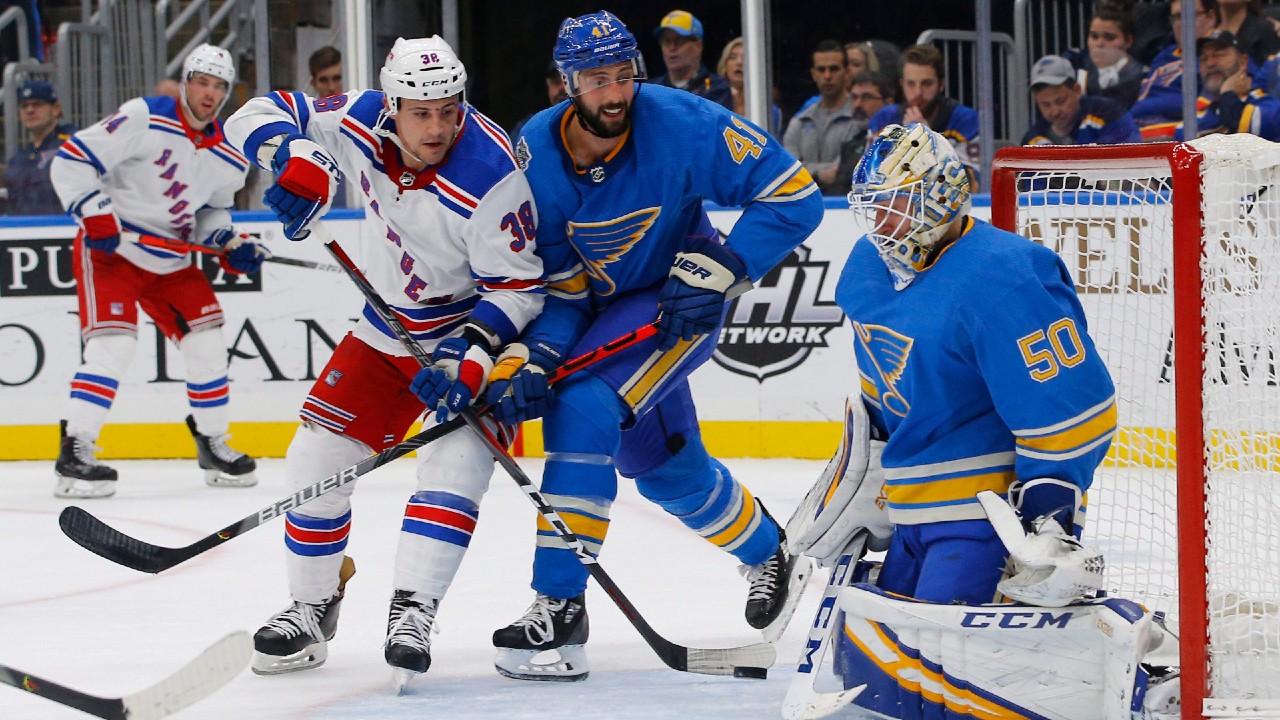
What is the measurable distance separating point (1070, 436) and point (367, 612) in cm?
159

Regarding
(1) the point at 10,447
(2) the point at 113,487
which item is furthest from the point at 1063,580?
(1) the point at 10,447

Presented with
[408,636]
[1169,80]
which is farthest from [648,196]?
[1169,80]

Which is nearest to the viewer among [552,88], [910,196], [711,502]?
[910,196]

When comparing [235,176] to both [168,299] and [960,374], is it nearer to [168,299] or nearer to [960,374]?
[168,299]

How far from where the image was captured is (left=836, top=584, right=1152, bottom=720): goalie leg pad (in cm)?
193

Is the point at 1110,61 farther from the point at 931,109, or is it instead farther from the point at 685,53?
the point at 685,53

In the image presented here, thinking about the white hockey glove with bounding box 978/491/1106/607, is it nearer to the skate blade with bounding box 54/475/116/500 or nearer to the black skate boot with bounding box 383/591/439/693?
the black skate boot with bounding box 383/591/439/693

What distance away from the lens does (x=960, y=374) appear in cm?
207

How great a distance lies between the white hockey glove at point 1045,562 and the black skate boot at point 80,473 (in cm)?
339

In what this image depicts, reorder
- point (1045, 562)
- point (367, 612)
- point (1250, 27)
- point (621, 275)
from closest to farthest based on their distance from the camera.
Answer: point (1045, 562) → point (621, 275) → point (367, 612) → point (1250, 27)

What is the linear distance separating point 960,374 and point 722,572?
1408 mm

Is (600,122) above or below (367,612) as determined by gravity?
above

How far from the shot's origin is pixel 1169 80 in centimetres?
504

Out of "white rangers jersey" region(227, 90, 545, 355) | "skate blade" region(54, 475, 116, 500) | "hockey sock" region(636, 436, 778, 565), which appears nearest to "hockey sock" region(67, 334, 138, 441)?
"skate blade" region(54, 475, 116, 500)
